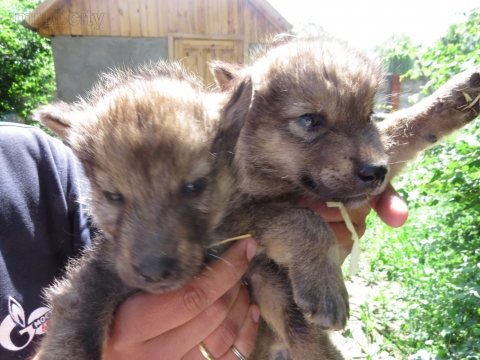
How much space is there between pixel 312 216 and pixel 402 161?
41.4 inches

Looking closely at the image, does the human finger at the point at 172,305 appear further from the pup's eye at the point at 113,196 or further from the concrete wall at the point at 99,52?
the concrete wall at the point at 99,52

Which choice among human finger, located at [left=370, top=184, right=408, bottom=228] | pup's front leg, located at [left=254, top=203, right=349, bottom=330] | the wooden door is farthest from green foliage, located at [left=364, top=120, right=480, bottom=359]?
the wooden door

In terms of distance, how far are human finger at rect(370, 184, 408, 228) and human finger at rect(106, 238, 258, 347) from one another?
96 centimetres

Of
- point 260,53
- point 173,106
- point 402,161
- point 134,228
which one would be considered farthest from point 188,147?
point 402,161

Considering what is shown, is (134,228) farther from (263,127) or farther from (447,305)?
(447,305)

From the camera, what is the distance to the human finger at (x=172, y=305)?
173 cm

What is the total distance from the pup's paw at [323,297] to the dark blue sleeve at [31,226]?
1123 mm

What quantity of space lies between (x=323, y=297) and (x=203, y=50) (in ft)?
27.0

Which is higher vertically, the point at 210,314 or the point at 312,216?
the point at 312,216

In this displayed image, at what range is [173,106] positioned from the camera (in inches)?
64.5

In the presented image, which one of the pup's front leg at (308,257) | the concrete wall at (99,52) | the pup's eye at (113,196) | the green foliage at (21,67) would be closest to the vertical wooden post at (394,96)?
the pup's front leg at (308,257)

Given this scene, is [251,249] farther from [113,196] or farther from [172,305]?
[113,196]

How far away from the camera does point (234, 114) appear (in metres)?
1.86

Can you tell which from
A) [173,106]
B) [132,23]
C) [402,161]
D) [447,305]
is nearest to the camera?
[173,106]
